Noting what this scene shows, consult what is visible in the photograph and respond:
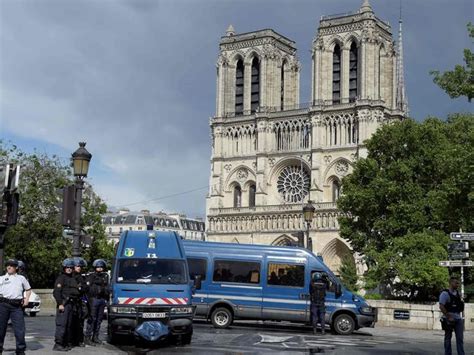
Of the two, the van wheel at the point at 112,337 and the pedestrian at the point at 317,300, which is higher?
the pedestrian at the point at 317,300

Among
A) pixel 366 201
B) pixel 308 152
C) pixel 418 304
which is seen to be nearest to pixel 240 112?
pixel 308 152

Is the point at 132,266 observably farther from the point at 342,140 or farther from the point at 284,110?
the point at 284,110

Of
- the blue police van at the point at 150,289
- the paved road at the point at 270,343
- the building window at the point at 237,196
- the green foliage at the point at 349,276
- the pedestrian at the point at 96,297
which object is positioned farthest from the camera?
the building window at the point at 237,196

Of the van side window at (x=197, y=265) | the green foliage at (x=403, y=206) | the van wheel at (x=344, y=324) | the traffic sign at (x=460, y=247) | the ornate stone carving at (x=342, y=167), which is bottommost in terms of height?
the van wheel at (x=344, y=324)

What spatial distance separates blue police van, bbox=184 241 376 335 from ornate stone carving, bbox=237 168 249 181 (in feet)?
173

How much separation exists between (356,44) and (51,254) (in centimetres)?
4318

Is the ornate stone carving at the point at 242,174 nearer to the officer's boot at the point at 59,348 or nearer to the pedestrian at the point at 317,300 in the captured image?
the pedestrian at the point at 317,300

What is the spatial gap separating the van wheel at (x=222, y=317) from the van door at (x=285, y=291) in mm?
943

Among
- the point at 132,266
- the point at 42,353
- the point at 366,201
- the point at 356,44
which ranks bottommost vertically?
the point at 42,353

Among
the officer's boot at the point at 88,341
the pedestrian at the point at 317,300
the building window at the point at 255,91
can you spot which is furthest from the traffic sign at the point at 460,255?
the building window at the point at 255,91

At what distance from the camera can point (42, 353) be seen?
488 inches

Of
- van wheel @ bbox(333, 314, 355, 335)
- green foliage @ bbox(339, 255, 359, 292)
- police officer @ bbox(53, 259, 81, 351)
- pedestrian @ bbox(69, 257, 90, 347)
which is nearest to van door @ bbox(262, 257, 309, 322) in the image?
van wheel @ bbox(333, 314, 355, 335)

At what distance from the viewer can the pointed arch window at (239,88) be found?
248ft

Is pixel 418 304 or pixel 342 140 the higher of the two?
pixel 342 140
